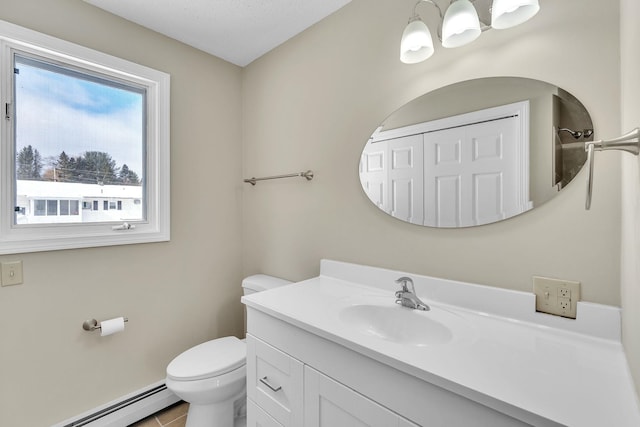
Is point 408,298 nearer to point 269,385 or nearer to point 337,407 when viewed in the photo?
point 337,407

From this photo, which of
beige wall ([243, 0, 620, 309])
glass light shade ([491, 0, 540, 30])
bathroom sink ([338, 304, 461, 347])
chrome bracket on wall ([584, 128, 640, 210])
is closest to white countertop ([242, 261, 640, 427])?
bathroom sink ([338, 304, 461, 347])

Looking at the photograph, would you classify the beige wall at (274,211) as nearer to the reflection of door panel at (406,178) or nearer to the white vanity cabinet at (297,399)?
the reflection of door panel at (406,178)

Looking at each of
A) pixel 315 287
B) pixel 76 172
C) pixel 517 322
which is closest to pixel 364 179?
pixel 315 287

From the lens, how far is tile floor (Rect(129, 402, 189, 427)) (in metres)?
1.68

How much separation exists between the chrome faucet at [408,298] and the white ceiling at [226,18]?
59.5 inches

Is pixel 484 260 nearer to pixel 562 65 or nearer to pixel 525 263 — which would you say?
pixel 525 263

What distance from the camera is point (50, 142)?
1.48 m

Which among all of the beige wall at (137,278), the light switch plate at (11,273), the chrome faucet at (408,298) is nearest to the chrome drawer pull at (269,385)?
the chrome faucet at (408,298)

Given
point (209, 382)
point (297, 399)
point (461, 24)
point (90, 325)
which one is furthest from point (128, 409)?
point (461, 24)

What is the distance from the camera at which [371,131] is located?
145 centimetres

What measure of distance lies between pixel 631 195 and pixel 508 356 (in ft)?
1.68

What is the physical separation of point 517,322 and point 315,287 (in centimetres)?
85

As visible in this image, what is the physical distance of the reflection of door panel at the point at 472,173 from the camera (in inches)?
41.3

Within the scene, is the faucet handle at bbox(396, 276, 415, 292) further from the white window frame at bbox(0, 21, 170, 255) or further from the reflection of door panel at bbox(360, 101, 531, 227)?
the white window frame at bbox(0, 21, 170, 255)
